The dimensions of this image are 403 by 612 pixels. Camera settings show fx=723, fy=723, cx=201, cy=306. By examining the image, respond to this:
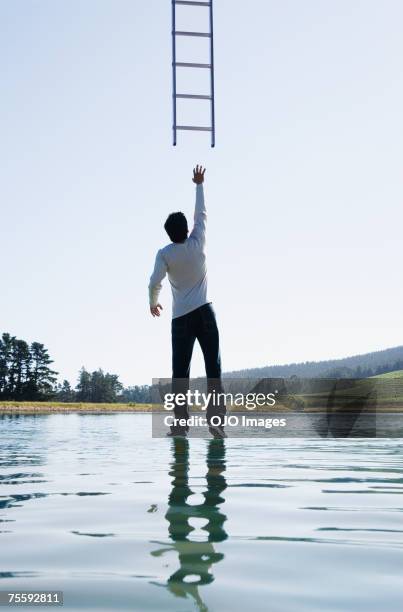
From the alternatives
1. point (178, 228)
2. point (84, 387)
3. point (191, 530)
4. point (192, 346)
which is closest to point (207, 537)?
point (191, 530)

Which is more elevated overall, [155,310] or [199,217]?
[199,217]

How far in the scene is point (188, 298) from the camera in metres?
8.83

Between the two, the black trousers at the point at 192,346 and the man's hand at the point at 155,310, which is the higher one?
the man's hand at the point at 155,310

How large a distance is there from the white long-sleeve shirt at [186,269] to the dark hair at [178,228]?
0.07 metres

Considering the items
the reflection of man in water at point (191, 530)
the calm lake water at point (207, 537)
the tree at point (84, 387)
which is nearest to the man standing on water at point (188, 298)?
the calm lake water at point (207, 537)

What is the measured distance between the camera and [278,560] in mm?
2646

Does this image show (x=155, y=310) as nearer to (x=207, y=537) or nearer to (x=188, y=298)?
(x=188, y=298)

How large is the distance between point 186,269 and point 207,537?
593 centimetres

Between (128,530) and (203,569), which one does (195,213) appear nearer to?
(128,530)

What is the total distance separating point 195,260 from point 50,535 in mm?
5843

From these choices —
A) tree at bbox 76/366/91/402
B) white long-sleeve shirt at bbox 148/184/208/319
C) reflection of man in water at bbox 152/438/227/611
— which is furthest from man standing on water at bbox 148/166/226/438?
tree at bbox 76/366/91/402

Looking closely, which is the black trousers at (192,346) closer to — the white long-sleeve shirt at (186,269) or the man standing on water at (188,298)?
the man standing on water at (188,298)

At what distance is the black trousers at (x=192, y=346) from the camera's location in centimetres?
875

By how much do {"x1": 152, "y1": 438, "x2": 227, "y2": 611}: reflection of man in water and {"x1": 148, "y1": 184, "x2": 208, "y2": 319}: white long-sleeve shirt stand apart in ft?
10.1
